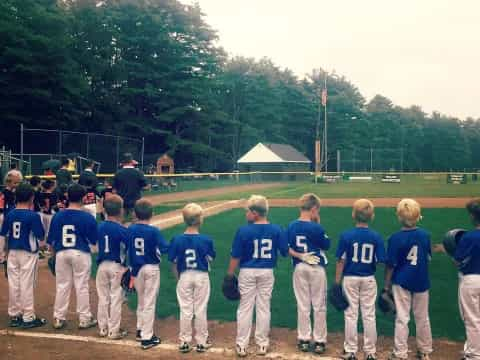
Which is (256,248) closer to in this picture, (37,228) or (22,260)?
(37,228)

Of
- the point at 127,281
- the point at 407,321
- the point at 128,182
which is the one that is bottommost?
the point at 407,321

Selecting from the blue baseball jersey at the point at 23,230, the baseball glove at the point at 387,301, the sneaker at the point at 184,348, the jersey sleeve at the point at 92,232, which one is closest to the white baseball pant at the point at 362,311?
the baseball glove at the point at 387,301

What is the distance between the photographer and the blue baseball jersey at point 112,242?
546 cm

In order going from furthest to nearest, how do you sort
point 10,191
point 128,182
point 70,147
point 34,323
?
point 70,147 → point 128,182 → point 10,191 → point 34,323

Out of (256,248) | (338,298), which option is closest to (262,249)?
(256,248)

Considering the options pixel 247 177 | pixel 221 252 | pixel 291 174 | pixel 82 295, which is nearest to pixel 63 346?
pixel 82 295

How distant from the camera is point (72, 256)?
5.65m

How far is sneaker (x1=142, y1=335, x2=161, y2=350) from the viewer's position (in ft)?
16.5

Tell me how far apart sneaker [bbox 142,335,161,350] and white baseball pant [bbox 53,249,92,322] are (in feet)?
3.39

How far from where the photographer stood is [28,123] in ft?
111

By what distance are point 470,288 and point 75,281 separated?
430 centimetres

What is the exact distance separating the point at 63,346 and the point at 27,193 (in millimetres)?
1989

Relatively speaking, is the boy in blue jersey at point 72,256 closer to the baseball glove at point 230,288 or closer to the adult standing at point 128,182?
the baseball glove at point 230,288

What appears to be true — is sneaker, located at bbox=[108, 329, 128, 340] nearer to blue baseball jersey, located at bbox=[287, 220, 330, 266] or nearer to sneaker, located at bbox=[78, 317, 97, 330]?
sneaker, located at bbox=[78, 317, 97, 330]
